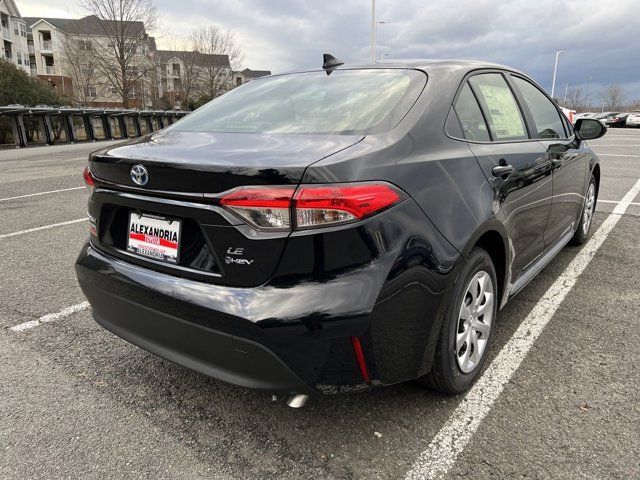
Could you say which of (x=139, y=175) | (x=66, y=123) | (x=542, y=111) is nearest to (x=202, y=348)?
(x=139, y=175)

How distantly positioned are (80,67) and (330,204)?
49712 mm

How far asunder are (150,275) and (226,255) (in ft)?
1.45

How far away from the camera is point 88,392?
2.47 metres

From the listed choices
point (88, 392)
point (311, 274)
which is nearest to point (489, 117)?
point (311, 274)

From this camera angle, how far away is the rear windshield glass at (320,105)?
2.15 meters

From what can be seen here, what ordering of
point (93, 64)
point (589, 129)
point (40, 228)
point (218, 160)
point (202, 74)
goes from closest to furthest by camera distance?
point (218, 160)
point (589, 129)
point (40, 228)
point (93, 64)
point (202, 74)

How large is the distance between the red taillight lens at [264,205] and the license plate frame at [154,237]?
0.32 metres

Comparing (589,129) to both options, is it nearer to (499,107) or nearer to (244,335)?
(499,107)

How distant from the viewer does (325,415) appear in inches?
89.2

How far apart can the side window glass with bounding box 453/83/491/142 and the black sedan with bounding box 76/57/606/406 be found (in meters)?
0.01

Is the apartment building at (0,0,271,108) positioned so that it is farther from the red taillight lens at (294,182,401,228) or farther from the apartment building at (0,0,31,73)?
the red taillight lens at (294,182,401,228)

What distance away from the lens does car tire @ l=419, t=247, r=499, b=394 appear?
214 centimetres

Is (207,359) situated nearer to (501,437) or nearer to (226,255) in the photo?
(226,255)

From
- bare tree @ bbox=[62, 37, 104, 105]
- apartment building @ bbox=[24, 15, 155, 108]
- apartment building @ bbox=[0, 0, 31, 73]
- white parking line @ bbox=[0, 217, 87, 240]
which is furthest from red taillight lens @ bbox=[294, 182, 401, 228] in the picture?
apartment building @ bbox=[0, 0, 31, 73]
